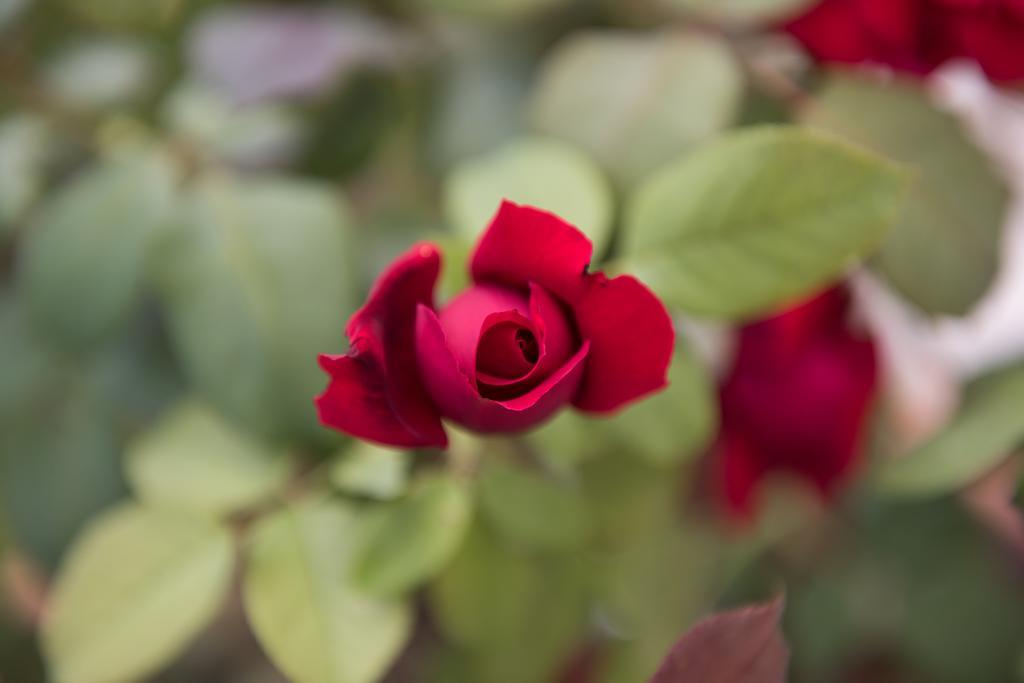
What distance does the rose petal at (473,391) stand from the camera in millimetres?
197

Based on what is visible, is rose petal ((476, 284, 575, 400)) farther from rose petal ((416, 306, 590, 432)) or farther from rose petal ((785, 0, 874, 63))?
rose petal ((785, 0, 874, 63))

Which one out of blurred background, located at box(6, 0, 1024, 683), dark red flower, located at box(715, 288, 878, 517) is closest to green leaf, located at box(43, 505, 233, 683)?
blurred background, located at box(6, 0, 1024, 683)

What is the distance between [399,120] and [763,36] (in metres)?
Answer: 0.19

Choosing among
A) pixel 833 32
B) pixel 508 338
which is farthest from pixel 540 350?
pixel 833 32

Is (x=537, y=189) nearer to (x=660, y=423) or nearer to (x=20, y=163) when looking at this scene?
(x=660, y=423)

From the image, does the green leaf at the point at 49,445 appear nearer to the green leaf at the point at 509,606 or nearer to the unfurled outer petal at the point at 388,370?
the green leaf at the point at 509,606

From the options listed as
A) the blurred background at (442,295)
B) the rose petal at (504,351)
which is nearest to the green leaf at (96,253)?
the blurred background at (442,295)

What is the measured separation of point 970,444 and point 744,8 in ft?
0.56

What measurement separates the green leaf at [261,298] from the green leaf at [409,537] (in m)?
0.05

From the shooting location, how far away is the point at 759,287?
0.28 metres

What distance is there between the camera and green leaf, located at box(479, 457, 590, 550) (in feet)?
1.11

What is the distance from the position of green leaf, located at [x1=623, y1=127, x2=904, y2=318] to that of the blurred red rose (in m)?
0.11

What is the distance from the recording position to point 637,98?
36 cm

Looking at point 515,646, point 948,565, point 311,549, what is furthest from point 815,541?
point 311,549
